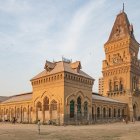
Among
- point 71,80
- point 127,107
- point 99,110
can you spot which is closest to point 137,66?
point 127,107

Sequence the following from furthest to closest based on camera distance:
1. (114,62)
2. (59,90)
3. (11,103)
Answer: (114,62), (11,103), (59,90)

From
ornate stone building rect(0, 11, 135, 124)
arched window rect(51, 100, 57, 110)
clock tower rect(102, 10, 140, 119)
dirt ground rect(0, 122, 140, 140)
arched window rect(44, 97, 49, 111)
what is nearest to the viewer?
dirt ground rect(0, 122, 140, 140)

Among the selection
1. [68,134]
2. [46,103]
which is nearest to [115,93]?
[46,103]

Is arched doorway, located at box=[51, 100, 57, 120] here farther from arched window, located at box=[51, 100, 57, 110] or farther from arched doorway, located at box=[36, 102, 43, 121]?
arched doorway, located at box=[36, 102, 43, 121]

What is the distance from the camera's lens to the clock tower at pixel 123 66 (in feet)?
207

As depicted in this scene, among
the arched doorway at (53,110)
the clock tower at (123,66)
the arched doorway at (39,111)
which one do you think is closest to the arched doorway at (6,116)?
the arched doorway at (39,111)

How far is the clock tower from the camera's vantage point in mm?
63031

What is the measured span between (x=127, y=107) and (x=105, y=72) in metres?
11.0

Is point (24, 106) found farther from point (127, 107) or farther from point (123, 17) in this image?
point (123, 17)

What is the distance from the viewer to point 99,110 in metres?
51.6

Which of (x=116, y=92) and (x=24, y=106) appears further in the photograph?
(x=116, y=92)

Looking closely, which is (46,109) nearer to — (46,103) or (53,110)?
(46,103)

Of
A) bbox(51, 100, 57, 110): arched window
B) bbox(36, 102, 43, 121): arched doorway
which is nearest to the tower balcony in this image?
bbox(36, 102, 43, 121): arched doorway

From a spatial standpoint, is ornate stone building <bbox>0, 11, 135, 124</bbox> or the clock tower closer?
ornate stone building <bbox>0, 11, 135, 124</bbox>
